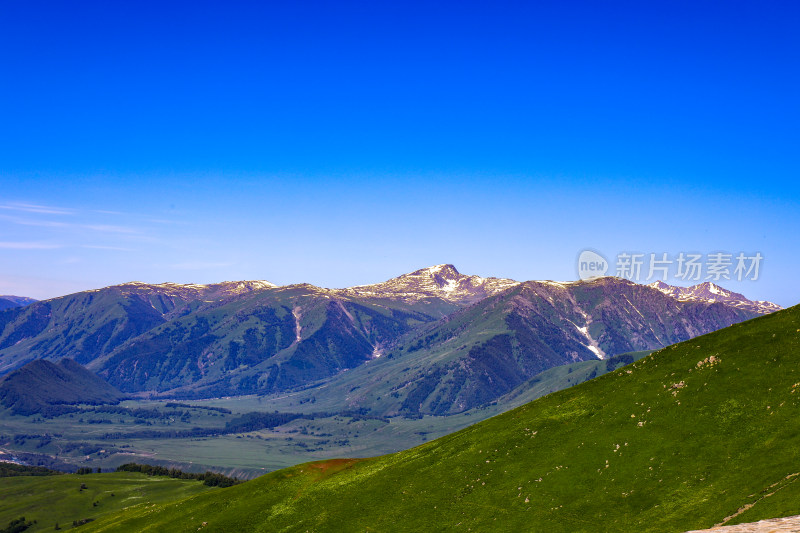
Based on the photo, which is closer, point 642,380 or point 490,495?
point 490,495

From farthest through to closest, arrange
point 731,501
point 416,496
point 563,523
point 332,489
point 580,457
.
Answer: point 332,489, point 416,496, point 580,457, point 563,523, point 731,501

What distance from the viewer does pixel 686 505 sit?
48656 millimetres

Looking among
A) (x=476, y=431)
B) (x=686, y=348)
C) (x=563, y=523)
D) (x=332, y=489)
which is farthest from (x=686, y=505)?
(x=332, y=489)

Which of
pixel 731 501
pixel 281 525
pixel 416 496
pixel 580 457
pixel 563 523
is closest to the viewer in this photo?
pixel 731 501

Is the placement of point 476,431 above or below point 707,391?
below

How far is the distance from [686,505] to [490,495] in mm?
20820

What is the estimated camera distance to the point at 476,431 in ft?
277

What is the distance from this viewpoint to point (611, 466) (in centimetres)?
5900

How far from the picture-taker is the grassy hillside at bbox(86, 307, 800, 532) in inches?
1967

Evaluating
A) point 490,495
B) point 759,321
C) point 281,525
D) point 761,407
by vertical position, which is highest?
Result: point 759,321

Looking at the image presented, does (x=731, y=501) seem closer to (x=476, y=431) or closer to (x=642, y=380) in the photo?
(x=642, y=380)

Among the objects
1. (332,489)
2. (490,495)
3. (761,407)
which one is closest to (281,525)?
(332,489)

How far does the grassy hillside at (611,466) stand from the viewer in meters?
50.0

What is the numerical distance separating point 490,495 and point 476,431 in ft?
69.1
